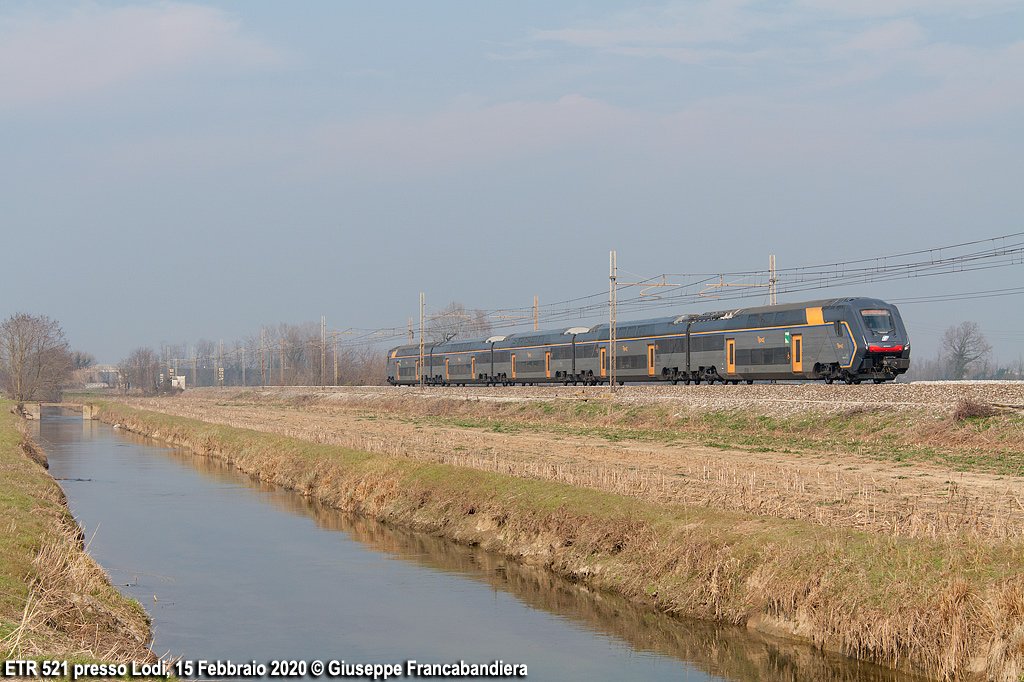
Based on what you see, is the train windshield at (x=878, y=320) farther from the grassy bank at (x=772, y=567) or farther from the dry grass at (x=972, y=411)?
the grassy bank at (x=772, y=567)

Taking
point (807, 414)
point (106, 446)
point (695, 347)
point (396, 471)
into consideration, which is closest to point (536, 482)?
point (396, 471)

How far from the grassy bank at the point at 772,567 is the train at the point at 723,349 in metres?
28.1

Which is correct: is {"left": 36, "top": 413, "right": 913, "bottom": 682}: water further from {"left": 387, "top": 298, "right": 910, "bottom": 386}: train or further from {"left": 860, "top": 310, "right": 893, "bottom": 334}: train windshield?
{"left": 860, "top": 310, "right": 893, "bottom": 334}: train windshield

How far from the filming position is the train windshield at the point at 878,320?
160 feet

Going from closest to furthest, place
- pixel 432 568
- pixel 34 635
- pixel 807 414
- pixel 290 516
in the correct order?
1. pixel 34 635
2. pixel 432 568
3. pixel 290 516
4. pixel 807 414

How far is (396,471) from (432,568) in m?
9.79

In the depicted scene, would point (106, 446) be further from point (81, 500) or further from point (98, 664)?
point (98, 664)

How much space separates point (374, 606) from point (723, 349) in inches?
1672

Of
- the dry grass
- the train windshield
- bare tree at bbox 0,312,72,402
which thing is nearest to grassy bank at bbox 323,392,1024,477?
the dry grass

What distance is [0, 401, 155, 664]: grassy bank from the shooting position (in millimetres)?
11781

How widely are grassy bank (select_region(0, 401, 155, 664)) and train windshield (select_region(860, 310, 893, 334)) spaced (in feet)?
129

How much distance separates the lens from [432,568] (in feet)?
74.8

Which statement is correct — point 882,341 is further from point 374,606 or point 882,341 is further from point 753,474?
point 374,606

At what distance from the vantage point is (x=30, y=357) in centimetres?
12212
